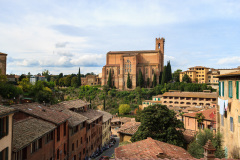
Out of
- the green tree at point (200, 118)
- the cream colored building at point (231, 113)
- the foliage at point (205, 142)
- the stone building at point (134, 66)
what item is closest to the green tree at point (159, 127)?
the foliage at point (205, 142)

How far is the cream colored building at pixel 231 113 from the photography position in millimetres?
12664

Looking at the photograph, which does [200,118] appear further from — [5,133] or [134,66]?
[134,66]

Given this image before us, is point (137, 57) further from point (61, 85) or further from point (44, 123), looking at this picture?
point (44, 123)

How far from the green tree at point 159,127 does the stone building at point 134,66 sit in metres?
64.1

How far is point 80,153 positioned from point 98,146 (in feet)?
30.4

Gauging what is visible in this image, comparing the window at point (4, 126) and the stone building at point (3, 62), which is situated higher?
the stone building at point (3, 62)

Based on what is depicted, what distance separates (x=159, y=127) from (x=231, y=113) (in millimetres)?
9681

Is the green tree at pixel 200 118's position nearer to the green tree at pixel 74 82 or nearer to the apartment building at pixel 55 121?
the apartment building at pixel 55 121

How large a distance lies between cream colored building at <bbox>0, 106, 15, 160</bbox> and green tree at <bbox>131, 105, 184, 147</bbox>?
13067 millimetres

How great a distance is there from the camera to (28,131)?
14.6 m

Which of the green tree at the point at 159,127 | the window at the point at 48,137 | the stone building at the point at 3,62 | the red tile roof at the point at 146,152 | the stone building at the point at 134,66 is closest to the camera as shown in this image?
the red tile roof at the point at 146,152

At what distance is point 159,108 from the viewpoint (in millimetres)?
23703

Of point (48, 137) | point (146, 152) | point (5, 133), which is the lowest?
point (48, 137)

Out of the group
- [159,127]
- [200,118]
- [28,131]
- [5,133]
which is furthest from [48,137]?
[200,118]
